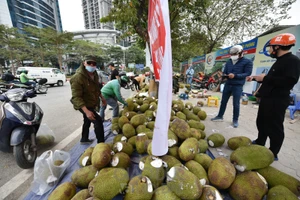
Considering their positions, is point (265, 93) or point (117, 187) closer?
point (117, 187)

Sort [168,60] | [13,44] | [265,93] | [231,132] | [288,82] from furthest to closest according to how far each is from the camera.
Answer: [13,44], [231,132], [265,93], [288,82], [168,60]

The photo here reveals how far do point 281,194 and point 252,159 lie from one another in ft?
1.03

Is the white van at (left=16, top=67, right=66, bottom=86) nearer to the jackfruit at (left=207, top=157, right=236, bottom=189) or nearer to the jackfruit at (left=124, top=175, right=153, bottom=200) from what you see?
the jackfruit at (left=124, top=175, right=153, bottom=200)

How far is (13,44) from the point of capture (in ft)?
59.7

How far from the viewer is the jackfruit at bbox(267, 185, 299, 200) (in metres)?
1.03

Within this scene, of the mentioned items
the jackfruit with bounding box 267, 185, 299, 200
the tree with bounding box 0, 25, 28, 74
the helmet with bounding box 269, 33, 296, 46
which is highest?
the tree with bounding box 0, 25, 28, 74

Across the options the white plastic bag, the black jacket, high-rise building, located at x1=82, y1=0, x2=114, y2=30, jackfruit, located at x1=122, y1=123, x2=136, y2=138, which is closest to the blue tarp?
the white plastic bag

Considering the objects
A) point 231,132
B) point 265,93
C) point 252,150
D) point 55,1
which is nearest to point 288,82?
point 265,93

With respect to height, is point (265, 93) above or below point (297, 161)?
above

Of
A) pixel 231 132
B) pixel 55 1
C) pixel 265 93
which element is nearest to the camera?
pixel 265 93

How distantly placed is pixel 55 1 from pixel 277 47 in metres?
94.8

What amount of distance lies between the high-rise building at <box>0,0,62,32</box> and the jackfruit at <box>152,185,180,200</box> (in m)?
50.7

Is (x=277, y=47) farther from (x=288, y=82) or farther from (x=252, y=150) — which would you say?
(x=252, y=150)

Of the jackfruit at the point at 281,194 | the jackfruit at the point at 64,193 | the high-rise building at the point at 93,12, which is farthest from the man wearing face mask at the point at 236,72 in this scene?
the high-rise building at the point at 93,12
